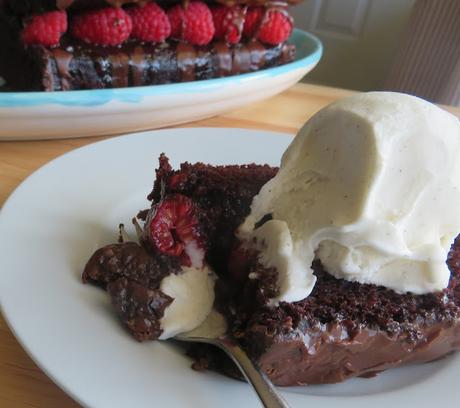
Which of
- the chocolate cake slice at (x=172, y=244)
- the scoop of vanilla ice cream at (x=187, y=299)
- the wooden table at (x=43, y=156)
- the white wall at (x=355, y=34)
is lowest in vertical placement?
the white wall at (x=355, y=34)

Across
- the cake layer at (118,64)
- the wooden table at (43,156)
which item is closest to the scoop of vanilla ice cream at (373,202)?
the wooden table at (43,156)

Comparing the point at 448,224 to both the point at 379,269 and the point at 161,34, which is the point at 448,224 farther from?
the point at 161,34

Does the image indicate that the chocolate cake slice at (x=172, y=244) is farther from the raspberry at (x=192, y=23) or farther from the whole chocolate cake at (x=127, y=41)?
the raspberry at (x=192, y=23)

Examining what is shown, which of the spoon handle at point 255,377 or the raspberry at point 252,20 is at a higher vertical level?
the raspberry at point 252,20

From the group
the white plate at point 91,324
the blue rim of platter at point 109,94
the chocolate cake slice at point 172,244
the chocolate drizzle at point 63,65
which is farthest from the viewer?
the chocolate drizzle at point 63,65

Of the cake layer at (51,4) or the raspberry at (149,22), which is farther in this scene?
the raspberry at (149,22)

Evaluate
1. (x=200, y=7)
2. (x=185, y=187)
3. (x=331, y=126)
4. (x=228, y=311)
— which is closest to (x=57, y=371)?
(x=228, y=311)

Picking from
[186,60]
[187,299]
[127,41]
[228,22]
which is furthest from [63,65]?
[187,299]

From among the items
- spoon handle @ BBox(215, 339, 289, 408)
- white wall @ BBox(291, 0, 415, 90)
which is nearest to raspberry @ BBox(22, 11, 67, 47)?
spoon handle @ BBox(215, 339, 289, 408)
